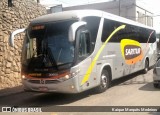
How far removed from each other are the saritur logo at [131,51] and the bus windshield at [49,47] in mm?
5096

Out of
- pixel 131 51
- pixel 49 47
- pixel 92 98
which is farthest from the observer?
pixel 131 51

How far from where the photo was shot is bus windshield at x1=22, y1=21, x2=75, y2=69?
33.6 ft

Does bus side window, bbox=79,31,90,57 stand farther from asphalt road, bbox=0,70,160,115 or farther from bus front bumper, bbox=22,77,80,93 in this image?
asphalt road, bbox=0,70,160,115

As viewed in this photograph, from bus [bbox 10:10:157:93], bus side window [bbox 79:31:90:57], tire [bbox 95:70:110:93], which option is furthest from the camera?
tire [bbox 95:70:110:93]

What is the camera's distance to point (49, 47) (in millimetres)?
10531

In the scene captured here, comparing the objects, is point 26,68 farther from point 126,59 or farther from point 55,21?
point 126,59

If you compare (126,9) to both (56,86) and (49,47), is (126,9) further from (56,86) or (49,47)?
(56,86)

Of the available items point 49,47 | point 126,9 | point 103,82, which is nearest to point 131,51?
point 103,82

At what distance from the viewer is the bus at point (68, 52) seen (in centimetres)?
1020

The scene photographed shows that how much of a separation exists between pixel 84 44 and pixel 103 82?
234cm

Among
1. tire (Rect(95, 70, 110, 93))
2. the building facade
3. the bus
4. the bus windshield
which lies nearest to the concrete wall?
the bus

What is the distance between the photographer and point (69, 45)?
1030 centimetres

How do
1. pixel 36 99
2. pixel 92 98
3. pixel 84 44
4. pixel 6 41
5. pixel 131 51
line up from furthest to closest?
pixel 131 51, pixel 6 41, pixel 36 99, pixel 92 98, pixel 84 44

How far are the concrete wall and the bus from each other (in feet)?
14.3
